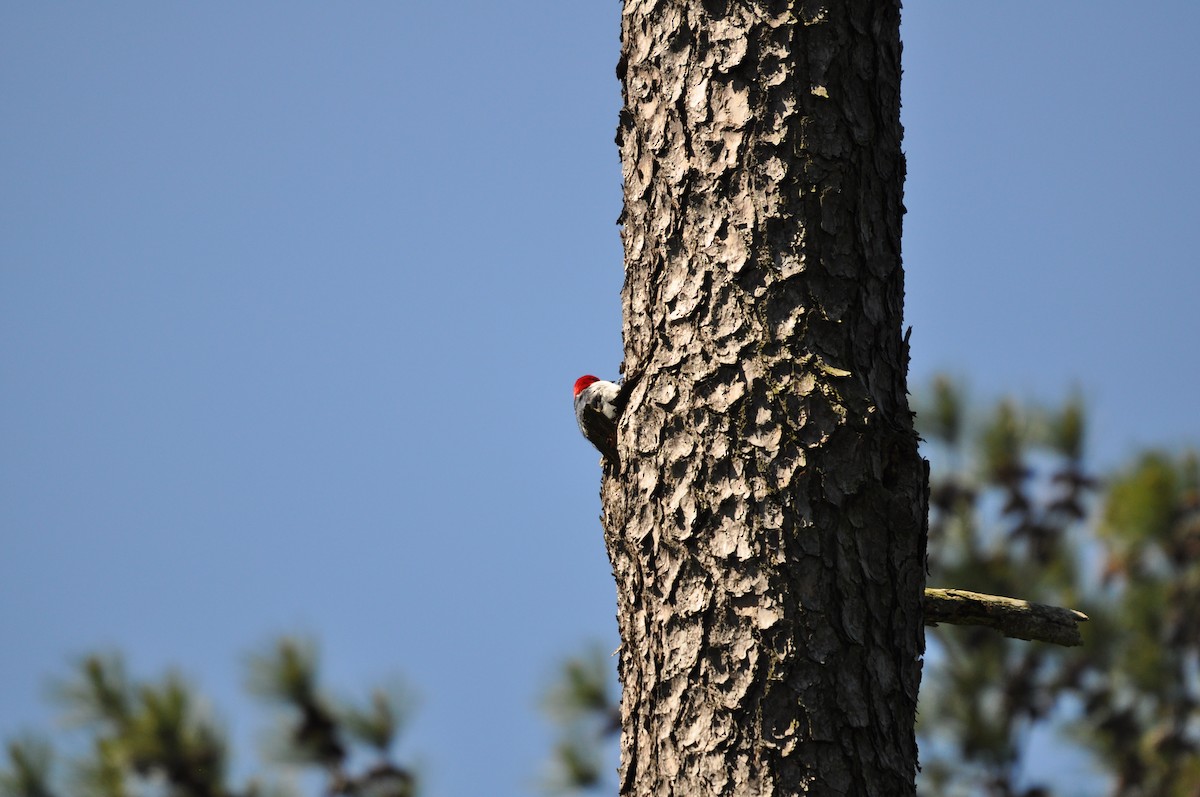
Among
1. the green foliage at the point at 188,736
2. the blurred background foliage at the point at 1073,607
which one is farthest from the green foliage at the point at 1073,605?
the green foliage at the point at 188,736

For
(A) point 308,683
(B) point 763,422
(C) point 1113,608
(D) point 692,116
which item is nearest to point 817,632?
(B) point 763,422

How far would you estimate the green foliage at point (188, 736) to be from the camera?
545 cm

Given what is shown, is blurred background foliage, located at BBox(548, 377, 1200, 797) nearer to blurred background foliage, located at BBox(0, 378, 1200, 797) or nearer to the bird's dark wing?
blurred background foliage, located at BBox(0, 378, 1200, 797)

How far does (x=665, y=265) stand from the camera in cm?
203

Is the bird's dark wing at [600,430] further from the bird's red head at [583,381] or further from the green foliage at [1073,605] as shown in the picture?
the green foliage at [1073,605]

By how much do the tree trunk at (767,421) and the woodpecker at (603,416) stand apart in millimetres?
74

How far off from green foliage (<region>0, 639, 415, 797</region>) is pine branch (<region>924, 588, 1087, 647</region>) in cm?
411

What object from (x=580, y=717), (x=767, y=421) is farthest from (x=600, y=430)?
(x=580, y=717)

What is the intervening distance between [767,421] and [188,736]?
465 cm

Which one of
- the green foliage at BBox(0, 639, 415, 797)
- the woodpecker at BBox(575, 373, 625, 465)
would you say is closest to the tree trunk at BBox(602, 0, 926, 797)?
the woodpecker at BBox(575, 373, 625, 465)

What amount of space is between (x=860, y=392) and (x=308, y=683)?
14.9ft

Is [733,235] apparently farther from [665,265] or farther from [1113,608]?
[1113,608]

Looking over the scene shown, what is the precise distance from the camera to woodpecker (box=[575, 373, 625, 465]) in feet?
6.94

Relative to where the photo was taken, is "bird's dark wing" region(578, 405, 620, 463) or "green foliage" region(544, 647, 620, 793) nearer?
"bird's dark wing" region(578, 405, 620, 463)
